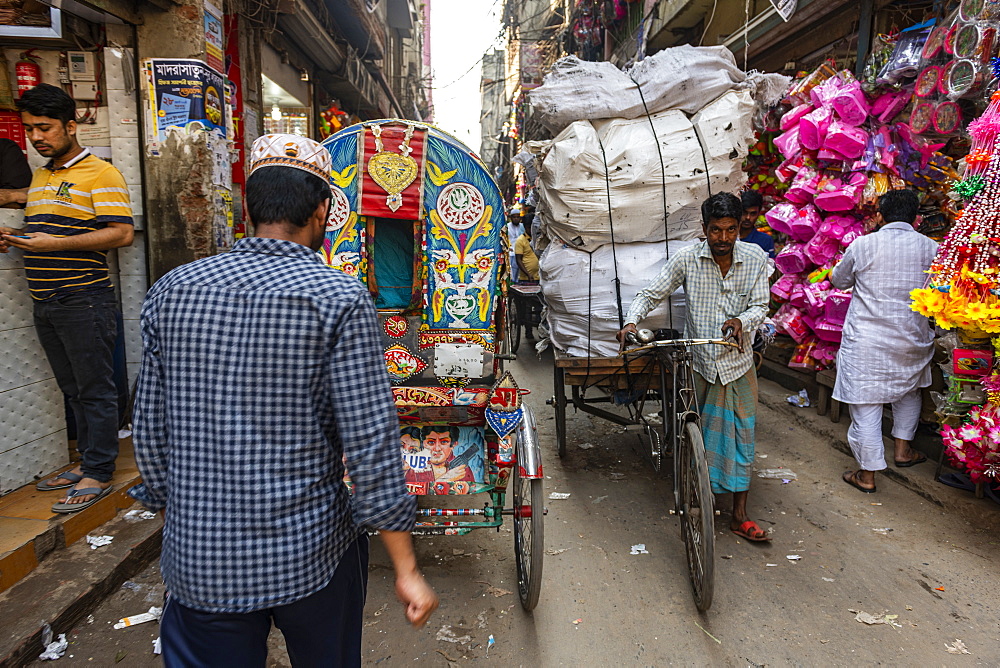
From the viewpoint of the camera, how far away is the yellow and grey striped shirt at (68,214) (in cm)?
317

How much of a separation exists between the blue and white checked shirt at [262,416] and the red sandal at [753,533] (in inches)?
110

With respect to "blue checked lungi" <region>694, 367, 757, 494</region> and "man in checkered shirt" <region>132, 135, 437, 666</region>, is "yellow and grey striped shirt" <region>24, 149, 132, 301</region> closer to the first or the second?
"man in checkered shirt" <region>132, 135, 437, 666</region>

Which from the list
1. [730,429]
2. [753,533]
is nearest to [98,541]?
[730,429]

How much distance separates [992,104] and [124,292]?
5.58 metres

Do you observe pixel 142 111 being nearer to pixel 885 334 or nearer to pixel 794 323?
pixel 885 334

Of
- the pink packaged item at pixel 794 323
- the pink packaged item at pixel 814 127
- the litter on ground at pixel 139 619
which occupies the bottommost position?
the litter on ground at pixel 139 619

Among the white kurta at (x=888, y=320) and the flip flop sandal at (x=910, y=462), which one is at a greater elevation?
the white kurta at (x=888, y=320)

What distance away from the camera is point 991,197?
10.6 feet

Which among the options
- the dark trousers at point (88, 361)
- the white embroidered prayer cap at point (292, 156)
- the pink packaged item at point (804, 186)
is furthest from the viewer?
the pink packaged item at point (804, 186)

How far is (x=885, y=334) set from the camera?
409cm

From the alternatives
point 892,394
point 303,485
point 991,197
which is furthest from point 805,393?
point 303,485

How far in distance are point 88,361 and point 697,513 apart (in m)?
3.25

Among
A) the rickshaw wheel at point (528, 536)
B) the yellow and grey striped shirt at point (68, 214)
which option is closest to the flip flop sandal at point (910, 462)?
the rickshaw wheel at point (528, 536)

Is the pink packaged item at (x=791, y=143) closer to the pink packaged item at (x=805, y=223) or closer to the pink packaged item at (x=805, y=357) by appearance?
the pink packaged item at (x=805, y=223)
